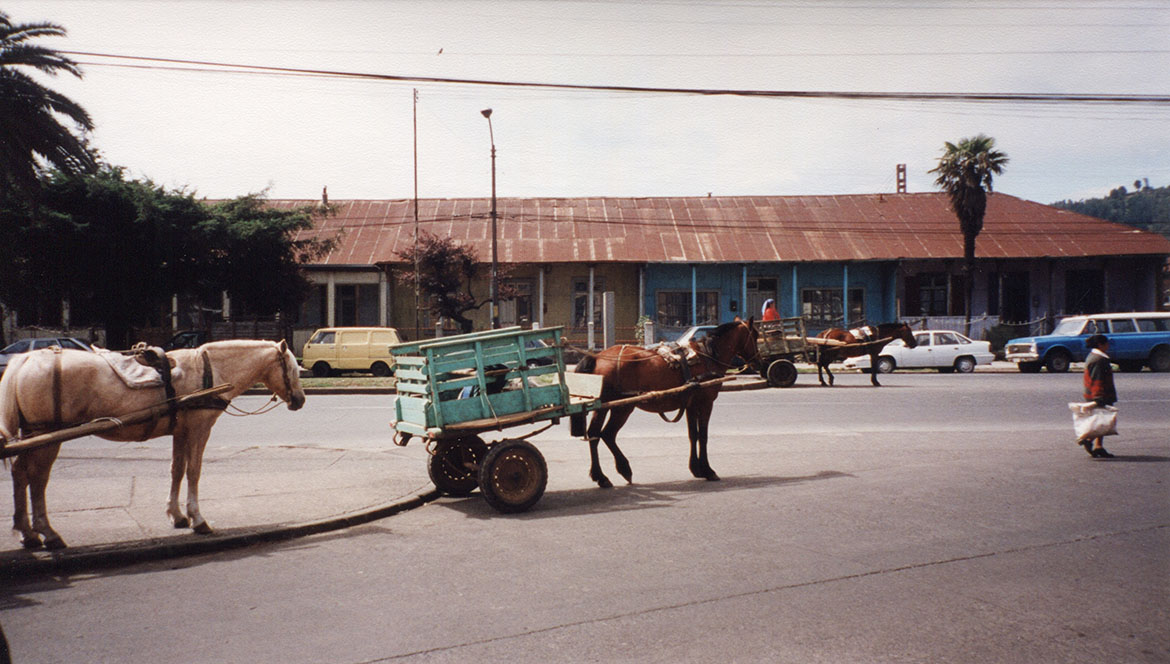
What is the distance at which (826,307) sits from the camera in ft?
118

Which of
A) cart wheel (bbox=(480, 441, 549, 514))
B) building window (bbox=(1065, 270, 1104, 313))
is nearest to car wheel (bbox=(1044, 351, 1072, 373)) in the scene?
building window (bbox=(1065, 270, 1104, 313))

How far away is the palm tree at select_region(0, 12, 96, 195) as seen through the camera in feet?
62.3

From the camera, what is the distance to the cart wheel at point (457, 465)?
26.3ft

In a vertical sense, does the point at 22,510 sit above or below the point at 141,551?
above

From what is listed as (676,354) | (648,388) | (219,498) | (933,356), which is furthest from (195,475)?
(933,356)

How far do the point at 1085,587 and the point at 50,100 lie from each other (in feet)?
76.7

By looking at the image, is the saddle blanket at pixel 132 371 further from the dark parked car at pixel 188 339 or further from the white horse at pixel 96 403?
the dark parked car at pixel 188 339

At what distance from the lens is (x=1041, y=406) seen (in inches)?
614

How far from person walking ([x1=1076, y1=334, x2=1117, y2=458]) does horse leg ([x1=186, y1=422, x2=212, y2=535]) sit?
1009 centimetres

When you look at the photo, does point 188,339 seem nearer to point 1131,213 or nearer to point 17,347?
point 17,347

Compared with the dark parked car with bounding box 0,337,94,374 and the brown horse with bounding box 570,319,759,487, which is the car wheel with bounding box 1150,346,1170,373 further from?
the dark parked car with bounding box 0,337,94,374

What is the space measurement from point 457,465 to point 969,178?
3023cm

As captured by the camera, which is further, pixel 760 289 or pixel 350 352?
pixel 760 289

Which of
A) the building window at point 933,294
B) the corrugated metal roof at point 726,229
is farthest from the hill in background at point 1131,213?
the building window at point 933,294
